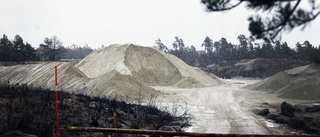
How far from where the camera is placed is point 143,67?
34.5m

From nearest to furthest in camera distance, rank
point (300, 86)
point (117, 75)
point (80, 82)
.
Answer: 1. point (300, 86)
2. point (117, 75)
3. point (80, 82)

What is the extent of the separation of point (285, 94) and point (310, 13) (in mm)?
14909

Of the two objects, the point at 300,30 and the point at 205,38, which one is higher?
the point at 205,38

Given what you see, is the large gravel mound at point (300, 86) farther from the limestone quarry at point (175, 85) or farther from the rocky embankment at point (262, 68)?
the rocky embankment at point (262, 68)

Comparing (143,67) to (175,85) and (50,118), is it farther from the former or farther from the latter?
(50,118)

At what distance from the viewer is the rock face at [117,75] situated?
689 inches

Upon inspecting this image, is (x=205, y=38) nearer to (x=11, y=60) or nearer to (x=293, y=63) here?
(x=293, y=63)

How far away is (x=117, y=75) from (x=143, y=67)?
16057mm

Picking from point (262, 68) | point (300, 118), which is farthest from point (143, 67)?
point (262, 68)

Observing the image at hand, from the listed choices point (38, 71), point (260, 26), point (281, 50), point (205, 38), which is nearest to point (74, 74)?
point (38, 71)

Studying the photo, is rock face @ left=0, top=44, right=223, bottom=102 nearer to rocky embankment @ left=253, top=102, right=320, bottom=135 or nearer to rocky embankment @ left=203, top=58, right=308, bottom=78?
rocky embankment @ left=253, top=102, right=320, bottom=135

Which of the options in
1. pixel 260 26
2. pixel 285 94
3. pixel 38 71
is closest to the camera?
pixel 260 26

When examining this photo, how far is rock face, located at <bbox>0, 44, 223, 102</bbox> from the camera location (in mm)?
17500

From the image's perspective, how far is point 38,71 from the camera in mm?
24156
